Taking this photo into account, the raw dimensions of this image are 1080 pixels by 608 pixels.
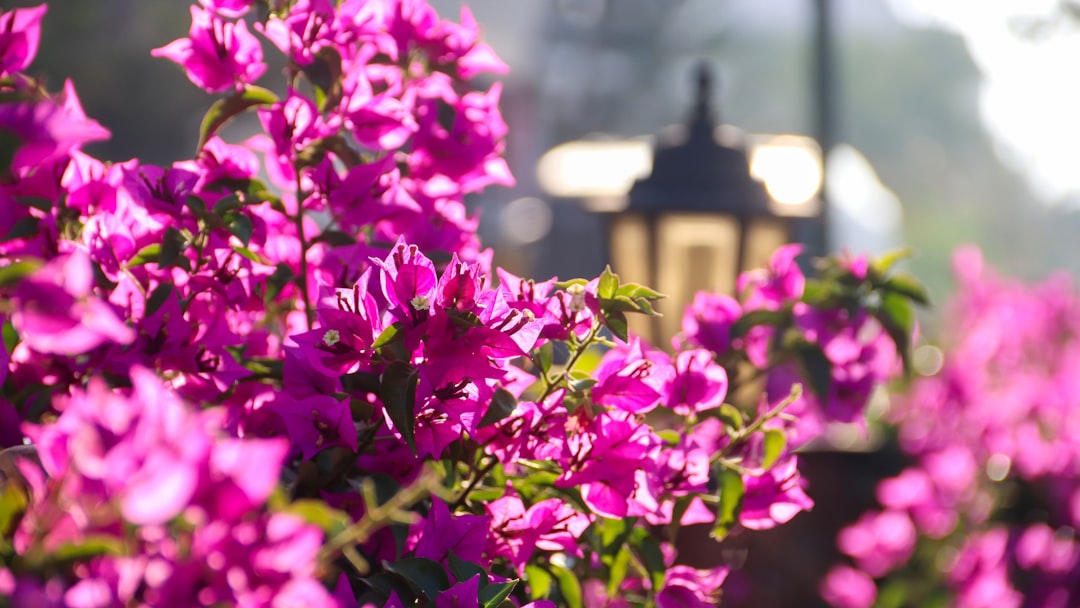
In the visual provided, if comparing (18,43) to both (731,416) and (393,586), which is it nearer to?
(393,586)

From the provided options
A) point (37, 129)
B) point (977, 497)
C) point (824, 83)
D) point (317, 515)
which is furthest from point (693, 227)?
point (317, 515)

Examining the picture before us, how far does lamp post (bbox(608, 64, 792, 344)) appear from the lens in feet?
9.98

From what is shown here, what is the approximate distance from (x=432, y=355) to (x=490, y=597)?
0.65 ft

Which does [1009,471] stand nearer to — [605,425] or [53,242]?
[605,425]

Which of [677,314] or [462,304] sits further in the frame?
[677,314]

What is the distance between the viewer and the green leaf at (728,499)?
1.28 meters

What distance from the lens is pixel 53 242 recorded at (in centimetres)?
124

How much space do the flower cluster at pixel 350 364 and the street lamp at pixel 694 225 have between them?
1.41 metres

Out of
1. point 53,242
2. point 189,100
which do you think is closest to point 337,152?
point 53,242

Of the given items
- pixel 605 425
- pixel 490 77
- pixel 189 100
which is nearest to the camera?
pixel 605 425

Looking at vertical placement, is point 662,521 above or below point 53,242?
below

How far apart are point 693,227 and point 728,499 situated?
1.85 m

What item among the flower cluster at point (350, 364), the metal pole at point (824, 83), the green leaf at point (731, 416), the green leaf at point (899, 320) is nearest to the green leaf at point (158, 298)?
the flower cluster at point (350, 364)

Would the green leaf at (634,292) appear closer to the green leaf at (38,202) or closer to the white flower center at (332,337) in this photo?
the white flower center at (332,337)
